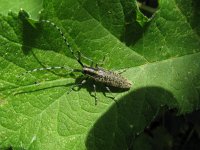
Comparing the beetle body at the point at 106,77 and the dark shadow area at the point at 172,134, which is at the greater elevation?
the beetle body at the point at 106,77

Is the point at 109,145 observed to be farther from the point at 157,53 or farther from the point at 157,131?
the point at 157,131

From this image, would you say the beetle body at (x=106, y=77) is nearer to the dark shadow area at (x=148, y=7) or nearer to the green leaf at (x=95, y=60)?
the green leaf at (x=95, y=60)

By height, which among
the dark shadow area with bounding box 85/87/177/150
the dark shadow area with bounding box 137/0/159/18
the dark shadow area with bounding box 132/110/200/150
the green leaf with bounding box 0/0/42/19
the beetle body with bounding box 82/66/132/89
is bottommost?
the dark shadow area with bounding box 132/110/200/150

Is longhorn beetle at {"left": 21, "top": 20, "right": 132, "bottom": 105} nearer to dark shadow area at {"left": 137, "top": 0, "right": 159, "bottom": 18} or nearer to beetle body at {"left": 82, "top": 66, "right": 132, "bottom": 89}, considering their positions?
beetle body at {"left": 82, "top": 66, "right": 132, "bottom": 89}

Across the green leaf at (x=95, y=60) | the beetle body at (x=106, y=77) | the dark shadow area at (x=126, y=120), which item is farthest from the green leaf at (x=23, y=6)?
the dark shadow area at (x=126, y=120)

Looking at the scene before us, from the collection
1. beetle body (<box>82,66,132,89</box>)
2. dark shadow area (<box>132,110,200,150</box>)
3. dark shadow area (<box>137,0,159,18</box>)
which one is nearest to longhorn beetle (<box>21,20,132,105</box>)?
beetle body (<box>82,66,132,89</box>)

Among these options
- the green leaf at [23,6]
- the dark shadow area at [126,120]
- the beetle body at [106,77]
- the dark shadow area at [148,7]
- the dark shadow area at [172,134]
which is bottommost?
the dark shadow area at [172,134]
